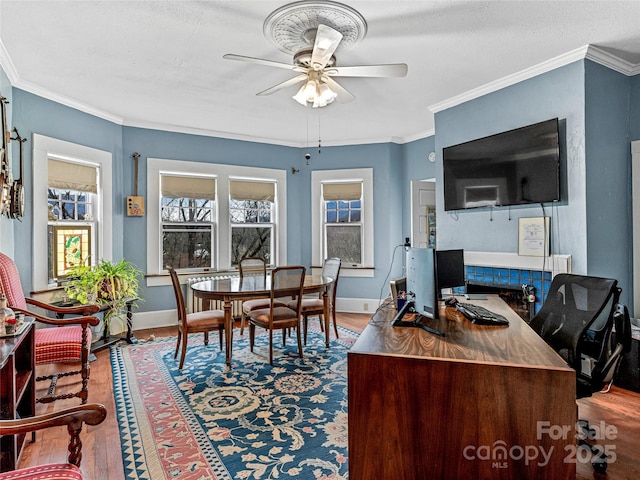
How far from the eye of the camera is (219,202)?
5379 mm

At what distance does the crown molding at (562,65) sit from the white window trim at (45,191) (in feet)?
13.7

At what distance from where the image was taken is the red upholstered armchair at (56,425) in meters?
1.20

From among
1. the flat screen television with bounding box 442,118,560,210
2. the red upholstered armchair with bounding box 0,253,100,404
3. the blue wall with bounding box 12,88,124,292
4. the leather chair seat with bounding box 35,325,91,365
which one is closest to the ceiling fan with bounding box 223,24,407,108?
the flat screen television with bounding box 442,118,560,210

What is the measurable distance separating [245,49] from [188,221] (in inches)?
114

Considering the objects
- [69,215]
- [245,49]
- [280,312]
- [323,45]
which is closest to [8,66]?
[69,215]

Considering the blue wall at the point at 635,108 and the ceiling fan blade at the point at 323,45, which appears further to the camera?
the blue wall at the point at 635,108

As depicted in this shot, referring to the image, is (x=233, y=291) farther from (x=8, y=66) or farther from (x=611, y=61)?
(x=611, y=61)

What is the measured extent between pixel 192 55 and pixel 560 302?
3.18m

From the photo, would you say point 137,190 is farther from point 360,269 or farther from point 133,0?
point 360,269

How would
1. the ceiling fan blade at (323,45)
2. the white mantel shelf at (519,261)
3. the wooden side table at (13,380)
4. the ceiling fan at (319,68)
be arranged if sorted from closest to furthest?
the wooden side table at (13,380)
the ceiling fan blade at (323,45)
the ceiling fan at (319,68)
the white mantel shelf at (519,261)

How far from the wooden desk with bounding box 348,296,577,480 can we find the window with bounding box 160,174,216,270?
4.12 meters

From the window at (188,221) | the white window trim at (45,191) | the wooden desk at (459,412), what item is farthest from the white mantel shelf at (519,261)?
the white window trim at (45,191)

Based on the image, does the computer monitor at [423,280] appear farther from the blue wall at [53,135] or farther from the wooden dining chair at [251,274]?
the blue wall at [53,135]

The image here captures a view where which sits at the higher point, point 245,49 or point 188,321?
point 245,49
